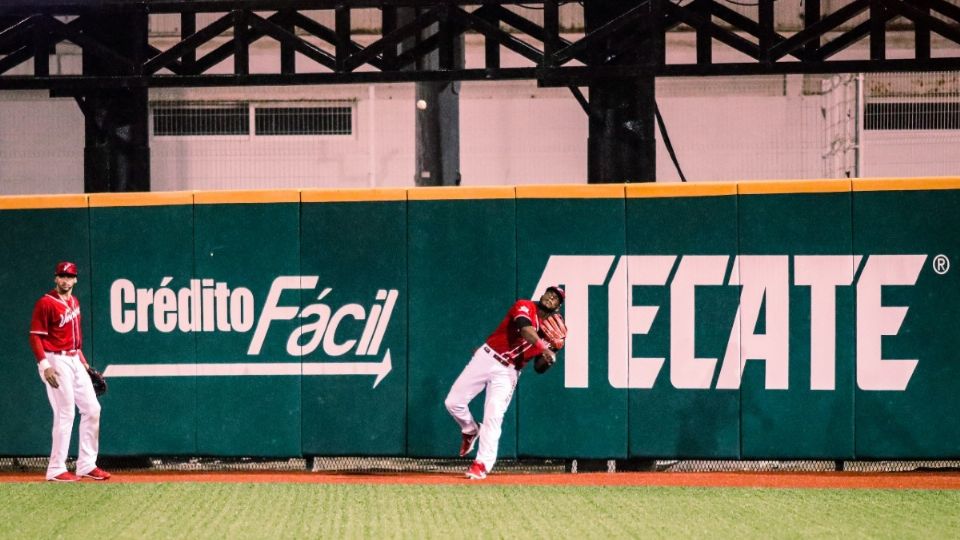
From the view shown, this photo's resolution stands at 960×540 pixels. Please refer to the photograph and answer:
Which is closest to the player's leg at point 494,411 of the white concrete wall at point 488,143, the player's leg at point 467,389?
the player's leg at point 467,389

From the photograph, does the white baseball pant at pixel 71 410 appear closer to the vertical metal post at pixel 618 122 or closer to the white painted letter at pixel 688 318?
the vertical metal post at pixel 618 122

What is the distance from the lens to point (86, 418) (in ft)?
35.8

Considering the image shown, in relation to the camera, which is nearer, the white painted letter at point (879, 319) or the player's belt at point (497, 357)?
the player's belt at point (497, 357)

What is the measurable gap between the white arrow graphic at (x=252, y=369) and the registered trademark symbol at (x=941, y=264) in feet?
16.6

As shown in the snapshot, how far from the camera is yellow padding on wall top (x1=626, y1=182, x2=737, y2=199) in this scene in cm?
1167

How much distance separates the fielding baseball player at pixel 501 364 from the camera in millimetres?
10750

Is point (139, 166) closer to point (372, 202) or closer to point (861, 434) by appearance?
point (372, 202)

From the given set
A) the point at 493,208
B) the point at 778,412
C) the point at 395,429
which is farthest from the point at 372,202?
the point at 778,412

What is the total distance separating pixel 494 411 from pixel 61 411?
12.1 feet

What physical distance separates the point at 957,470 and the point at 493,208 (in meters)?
5.02

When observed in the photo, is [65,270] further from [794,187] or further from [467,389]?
[794,187]

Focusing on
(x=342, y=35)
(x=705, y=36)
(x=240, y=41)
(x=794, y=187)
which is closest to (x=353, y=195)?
(x=342, y=35)

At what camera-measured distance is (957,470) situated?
12.0 m

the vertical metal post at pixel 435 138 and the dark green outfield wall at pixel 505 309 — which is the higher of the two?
the vertical metal post at pixel 435 138
